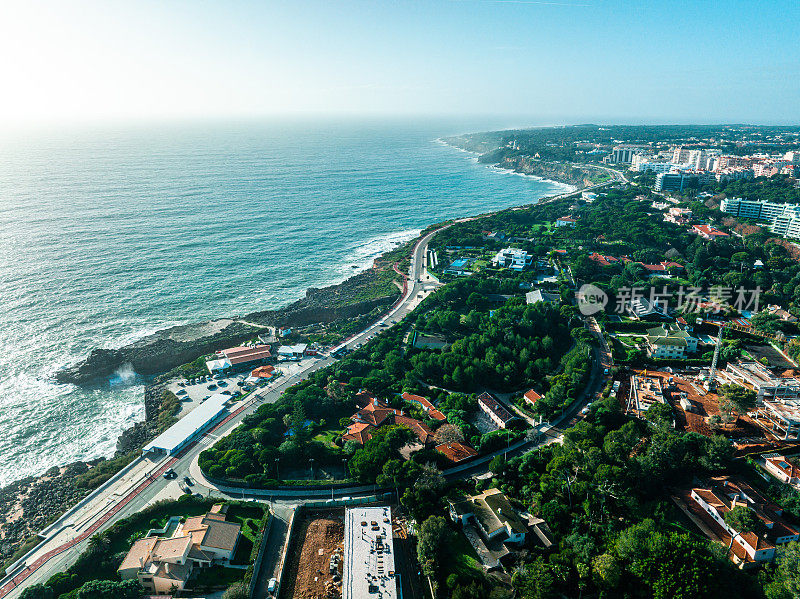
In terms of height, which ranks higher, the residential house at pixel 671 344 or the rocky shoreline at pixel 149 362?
the residential house at pixel 671 344

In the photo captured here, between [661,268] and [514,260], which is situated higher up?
[514,260]

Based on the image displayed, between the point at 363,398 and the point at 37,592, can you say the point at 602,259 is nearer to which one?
the point at 363,398

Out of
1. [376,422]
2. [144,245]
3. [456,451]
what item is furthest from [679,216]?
[144,245]

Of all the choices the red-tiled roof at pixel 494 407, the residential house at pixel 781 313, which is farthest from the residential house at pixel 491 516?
the residential house at pixel 781 313

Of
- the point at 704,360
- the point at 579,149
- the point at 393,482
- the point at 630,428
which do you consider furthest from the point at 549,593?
the point at 579,149

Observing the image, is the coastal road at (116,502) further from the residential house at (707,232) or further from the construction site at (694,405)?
the residential house at (707,232)

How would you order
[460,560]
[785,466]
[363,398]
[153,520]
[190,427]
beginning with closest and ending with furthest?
[460,560], [153,520], [785,466], [190,427], [363,398]

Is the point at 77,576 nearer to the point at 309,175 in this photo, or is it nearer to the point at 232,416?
the point at 232,416
